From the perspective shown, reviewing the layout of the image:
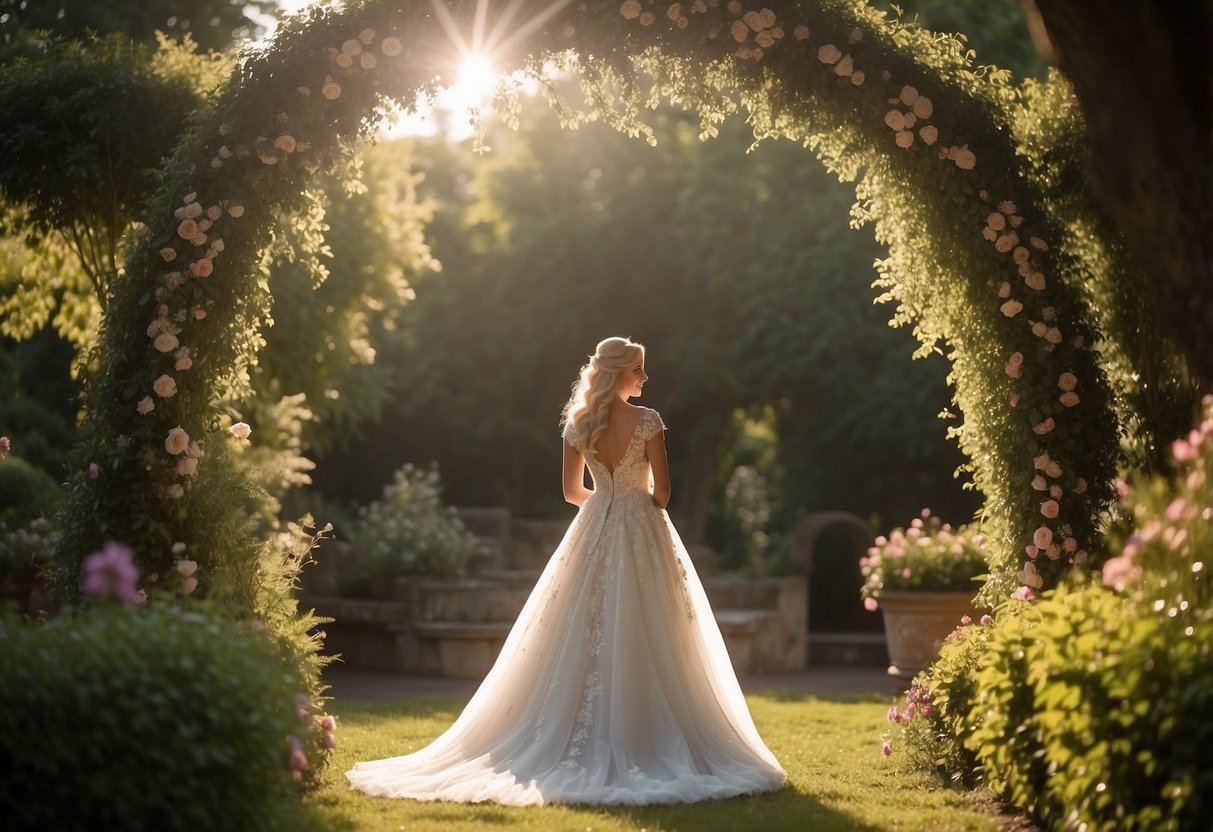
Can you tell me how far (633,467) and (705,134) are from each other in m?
1.85

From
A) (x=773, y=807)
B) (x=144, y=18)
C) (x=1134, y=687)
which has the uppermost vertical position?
(x=144, y=18)

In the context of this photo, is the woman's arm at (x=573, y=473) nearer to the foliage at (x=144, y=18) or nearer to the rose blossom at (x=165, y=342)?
the rose blossom at (x=165, y=342)

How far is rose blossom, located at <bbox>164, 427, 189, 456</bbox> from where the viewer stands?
6.36 metres

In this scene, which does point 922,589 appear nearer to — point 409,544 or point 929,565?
point 929,565

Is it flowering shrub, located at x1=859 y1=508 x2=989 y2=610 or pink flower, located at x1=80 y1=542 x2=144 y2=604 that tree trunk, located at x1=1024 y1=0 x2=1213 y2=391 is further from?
flowering shrub, located at x1=859 y1=508 x2=989 y2=610

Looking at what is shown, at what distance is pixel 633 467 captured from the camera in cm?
699

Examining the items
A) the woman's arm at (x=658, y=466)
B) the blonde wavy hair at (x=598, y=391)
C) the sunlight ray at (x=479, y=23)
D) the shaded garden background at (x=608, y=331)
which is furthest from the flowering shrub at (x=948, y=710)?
the shaded garden background at (x=608, y=331)

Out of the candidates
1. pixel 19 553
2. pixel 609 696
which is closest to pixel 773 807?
pixel 609 696

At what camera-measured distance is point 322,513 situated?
53.1ft

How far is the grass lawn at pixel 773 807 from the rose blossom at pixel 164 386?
6.68 ft

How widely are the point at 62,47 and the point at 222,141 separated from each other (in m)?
2.98

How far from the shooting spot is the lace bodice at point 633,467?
22.8 ft

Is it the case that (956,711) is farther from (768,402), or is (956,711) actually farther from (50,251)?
(768,402)

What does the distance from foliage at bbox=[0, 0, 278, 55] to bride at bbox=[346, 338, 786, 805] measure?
893 centimetres
